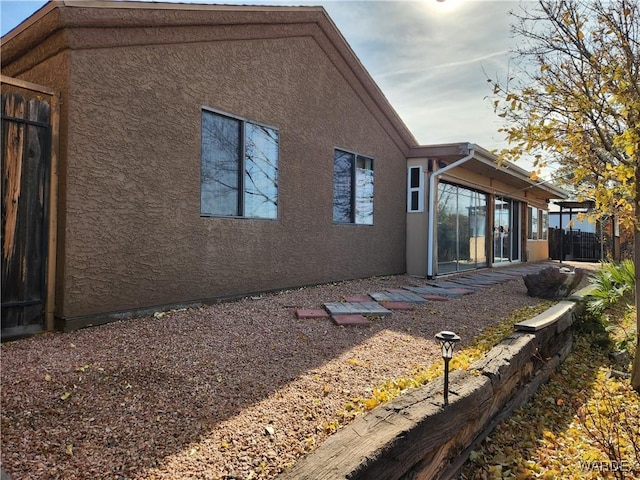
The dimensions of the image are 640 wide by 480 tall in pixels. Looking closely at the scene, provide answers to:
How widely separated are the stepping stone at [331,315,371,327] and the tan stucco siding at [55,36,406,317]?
1.74 m

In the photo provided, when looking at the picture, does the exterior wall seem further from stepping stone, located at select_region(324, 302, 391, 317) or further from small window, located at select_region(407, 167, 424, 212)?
small window, located at select_region(407, 167, 424, 212)

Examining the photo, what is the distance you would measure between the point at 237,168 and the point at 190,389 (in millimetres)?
3755

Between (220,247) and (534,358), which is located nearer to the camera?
(534,358)

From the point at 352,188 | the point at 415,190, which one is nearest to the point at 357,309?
the point at 352,188

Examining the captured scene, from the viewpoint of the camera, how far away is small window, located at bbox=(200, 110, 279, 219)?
5.45 meters

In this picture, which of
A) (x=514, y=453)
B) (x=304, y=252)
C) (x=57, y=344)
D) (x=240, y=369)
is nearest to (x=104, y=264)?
(x=57, y=344)

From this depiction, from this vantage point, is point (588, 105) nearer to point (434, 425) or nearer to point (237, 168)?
point (434, 425)

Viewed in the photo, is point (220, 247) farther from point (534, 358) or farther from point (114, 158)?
point (534, 358)

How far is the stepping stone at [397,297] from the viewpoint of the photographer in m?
6.27

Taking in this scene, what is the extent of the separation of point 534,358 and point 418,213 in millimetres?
6134

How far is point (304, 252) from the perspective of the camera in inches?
276

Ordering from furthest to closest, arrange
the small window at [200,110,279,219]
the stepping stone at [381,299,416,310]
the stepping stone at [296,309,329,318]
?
1. the stepping stone at [381,299,416,310]
2. the small window at [200,110,279,219]
3. the stepping stone at [296,309,329,318]

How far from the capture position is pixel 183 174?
5.01m

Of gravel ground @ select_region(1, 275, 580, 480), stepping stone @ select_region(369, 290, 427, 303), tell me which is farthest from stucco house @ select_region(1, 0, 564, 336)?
stepping stone @ select_region(369, 290, 427, 303)
